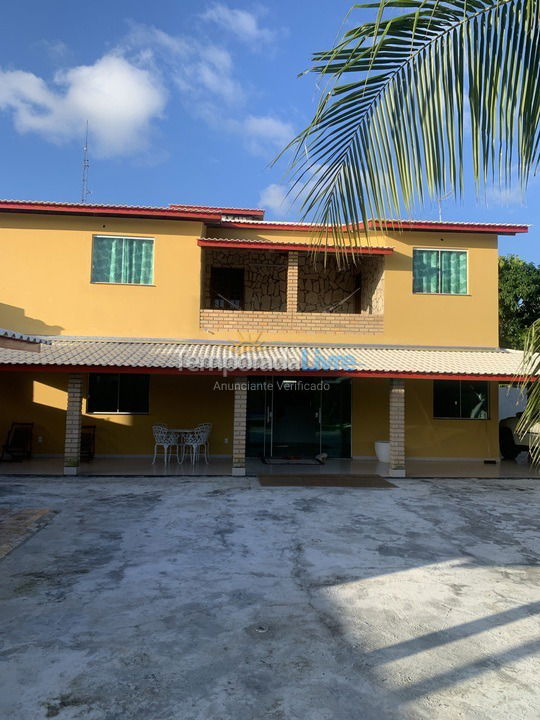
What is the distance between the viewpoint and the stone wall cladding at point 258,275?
15.8 meters

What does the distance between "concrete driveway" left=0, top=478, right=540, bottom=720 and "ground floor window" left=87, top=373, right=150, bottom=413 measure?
18.2 ft

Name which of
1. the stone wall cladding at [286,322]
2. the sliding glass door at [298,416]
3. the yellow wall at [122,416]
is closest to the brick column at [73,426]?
the yellow wall at [122,416]

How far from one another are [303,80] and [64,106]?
1244 centimetres

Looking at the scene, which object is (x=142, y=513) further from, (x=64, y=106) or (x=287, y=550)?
(x=64, y=106)

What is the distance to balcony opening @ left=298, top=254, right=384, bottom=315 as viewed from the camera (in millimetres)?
15781

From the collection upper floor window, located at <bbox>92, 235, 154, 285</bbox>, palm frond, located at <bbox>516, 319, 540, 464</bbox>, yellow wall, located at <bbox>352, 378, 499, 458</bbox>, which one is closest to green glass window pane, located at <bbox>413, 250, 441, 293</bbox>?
yellow wall, located at <bbox>352, 378, 499, 458</bbox>

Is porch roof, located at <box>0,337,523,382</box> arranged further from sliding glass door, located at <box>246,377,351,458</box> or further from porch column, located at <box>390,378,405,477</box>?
sliding glass door, located at <box>246,377,351,458</box>

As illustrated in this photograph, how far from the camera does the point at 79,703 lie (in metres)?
3.20

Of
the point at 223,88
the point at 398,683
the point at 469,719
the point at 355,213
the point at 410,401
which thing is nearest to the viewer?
the point at 355,213

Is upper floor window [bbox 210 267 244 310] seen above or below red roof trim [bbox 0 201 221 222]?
below

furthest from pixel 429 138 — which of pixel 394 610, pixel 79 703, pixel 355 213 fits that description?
pixel 394 610

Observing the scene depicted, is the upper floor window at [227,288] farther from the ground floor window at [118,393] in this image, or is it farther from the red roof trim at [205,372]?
the red roof trim at [205,372]

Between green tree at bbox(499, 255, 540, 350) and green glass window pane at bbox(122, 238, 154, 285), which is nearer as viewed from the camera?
green glass window pane at bbox(122, 238, 154, 285)

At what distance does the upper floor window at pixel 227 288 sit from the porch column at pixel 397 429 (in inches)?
234
